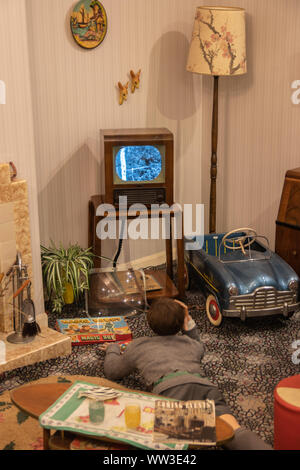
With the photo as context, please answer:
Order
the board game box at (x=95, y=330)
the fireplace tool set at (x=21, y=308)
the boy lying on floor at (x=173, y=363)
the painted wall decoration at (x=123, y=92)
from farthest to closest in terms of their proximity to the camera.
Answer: the painted wall decoration at (x=123, y=92) < the board game box at (x=95, y=330) < the fireplace tool set at (x=21, y=308) < the boy lying on floor at (x=173, y=363)

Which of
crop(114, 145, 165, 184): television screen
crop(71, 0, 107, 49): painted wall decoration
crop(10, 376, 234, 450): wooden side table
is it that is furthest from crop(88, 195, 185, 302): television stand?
crop(10, 376, 234, 450): wooden side table

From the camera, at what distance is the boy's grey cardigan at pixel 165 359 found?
242cm

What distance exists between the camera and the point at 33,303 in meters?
3.26

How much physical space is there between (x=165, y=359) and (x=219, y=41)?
2.39 m

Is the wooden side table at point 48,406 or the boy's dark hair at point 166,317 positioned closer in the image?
the wooden side table at point 48,406

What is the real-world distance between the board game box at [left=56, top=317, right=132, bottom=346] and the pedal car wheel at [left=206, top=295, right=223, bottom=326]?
1.79ft

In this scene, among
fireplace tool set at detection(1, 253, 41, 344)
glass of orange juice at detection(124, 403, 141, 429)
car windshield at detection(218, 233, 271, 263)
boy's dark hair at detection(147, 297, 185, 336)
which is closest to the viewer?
glass of orange juice at detection(124, 403, 141, 429)

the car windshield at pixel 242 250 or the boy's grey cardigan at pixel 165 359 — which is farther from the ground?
the car windshield at pixel 242 250

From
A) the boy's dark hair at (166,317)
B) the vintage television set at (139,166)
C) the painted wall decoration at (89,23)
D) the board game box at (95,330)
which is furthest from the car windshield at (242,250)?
the painted wall decoration at (89,23)

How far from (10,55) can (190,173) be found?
204 cm

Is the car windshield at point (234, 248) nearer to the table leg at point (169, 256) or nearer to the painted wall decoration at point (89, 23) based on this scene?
the table leg at point (169, 256)

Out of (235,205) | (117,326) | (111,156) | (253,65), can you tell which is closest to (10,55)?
(111,156)

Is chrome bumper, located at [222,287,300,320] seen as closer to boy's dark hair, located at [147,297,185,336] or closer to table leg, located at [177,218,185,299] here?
table leg, located at [177,218,185,299]

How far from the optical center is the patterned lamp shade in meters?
3.91
